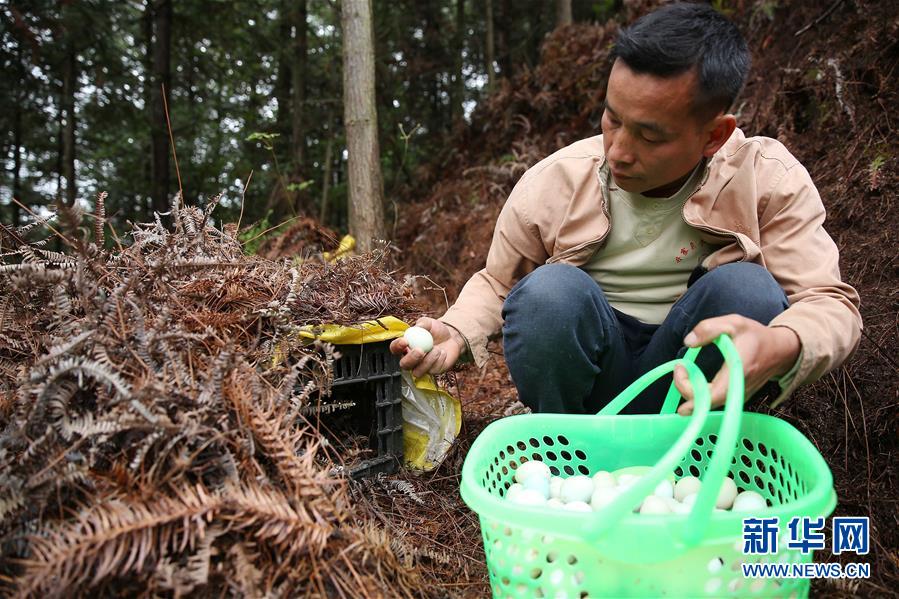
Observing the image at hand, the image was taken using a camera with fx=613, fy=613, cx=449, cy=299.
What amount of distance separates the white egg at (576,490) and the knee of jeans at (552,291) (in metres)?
0.47

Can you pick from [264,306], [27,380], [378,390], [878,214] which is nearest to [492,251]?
[378,390]

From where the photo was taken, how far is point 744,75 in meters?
1.71

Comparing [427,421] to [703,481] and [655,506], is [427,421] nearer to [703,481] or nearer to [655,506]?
[655,506]

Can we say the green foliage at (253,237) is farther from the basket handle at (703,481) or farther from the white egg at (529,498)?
the basket handle at (703,481)

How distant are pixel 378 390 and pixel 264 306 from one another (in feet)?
1.48

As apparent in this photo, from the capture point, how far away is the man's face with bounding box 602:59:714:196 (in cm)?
→ 159

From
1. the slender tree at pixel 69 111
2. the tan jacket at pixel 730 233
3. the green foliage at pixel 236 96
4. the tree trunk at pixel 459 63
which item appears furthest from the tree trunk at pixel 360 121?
the tree trunk at pixel 459 63

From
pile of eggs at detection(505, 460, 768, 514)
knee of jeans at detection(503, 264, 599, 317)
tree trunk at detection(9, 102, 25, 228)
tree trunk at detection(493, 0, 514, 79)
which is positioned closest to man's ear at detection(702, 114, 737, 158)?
knee of jeans at detection(503, 264, 599, 317)

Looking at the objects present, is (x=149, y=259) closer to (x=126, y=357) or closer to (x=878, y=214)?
(x=126, y=357)

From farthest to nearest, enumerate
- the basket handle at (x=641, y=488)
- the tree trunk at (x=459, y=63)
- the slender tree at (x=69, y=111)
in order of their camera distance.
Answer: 1. the tree trunk at (x=459, y=63)
2. the slender tree at (x=69, y=111)
3. the basket handle at (x=641, y=488)

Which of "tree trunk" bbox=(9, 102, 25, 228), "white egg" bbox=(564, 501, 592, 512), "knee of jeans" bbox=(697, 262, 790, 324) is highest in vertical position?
"tree trunk" bbox=(9, 102, 25, 228)

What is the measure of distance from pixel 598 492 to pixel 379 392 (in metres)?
0.76

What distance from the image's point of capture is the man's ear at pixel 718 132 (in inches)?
66.6

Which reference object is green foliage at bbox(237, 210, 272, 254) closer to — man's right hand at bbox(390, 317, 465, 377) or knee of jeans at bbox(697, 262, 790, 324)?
man's right hand at bbox(390, 317, 465, 377)
